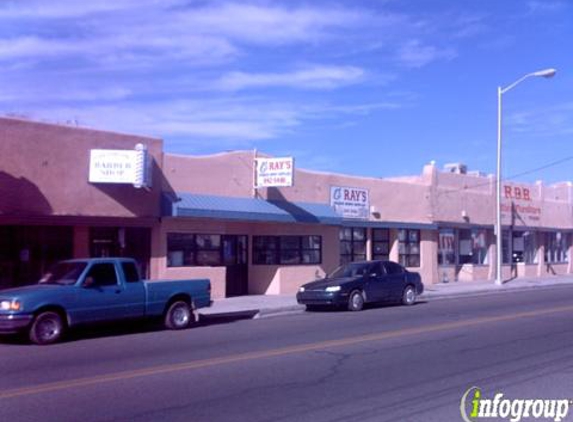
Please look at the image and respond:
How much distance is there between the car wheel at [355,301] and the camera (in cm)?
2222

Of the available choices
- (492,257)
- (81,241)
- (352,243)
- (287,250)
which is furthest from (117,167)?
(492,257)

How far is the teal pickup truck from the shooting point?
15.0 meters

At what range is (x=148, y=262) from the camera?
23422 millimetres

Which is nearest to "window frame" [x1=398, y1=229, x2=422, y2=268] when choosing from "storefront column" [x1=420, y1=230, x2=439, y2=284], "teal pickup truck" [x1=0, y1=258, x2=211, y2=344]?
"storefront column" [x1=420, y1=230, x2=439, y2=284]

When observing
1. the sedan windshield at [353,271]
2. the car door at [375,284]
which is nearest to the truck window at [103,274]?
the sedan windshield at [353,271]

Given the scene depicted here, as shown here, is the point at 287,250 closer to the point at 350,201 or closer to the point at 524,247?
the point at 350,201

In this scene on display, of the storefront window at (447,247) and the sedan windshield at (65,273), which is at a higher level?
the storefront window at (447,247)

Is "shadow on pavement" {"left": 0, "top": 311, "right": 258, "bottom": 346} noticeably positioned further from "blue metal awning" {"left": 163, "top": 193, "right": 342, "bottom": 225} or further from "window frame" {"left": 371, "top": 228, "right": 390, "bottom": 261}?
"window frame" {"left": 371, "top": 228, "right": 390, "bottom": 261}

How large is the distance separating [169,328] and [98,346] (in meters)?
3.20

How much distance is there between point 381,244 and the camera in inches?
1293

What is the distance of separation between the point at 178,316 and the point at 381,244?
16417 millimetres

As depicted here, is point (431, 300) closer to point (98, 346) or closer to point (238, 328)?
point (238, 328)

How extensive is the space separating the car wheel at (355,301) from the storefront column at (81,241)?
7863 millimetres

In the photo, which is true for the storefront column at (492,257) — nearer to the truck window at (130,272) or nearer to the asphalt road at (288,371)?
the asphalt road at (288,371)
